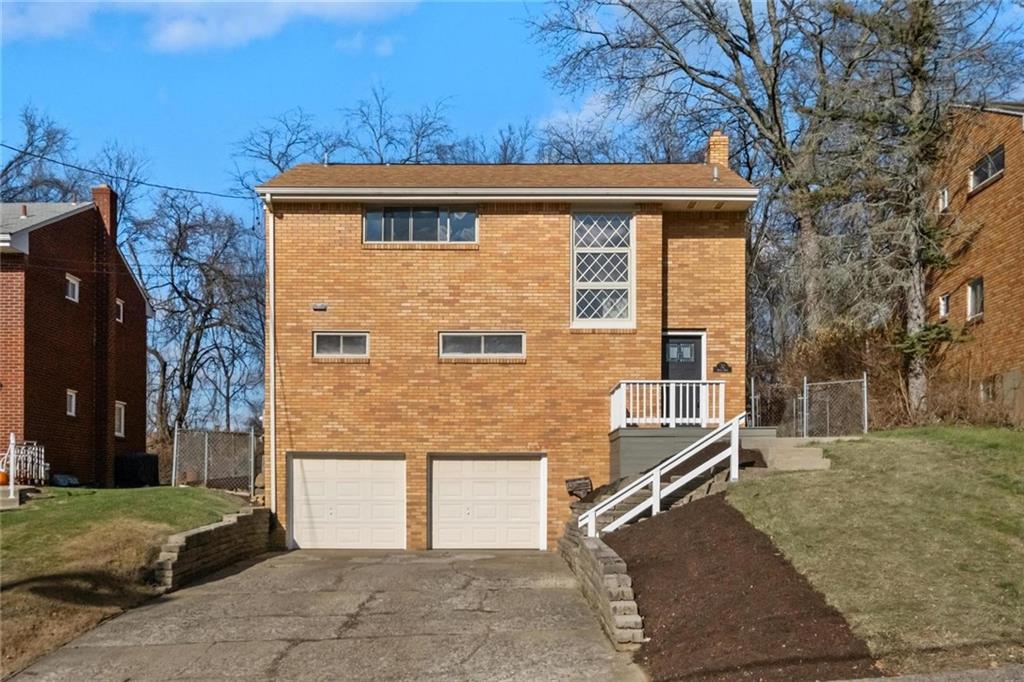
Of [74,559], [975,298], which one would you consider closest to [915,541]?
[74,559]

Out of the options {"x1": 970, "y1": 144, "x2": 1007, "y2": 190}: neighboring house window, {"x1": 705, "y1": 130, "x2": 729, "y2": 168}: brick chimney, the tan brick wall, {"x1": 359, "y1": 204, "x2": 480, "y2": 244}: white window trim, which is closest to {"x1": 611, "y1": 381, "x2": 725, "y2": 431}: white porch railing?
the tan brick wall

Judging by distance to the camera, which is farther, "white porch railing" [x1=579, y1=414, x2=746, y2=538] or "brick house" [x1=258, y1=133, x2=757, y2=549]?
"brick house" [x1=258, y1=133, x2=757, y2=549]

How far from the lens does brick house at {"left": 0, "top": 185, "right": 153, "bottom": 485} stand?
22.4 metres

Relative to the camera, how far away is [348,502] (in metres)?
19.8

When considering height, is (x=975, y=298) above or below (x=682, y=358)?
above

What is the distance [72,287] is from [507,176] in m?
11.8

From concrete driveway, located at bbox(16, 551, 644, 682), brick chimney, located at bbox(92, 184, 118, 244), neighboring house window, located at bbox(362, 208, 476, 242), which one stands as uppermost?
brick chimney, located at bbox(92, 184, 118, 244)

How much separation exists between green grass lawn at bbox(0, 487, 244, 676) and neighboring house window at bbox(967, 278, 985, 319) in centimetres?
1718

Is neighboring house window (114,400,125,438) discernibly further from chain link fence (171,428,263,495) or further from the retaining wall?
the retaining wall

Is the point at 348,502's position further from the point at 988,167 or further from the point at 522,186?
the point at 988,167

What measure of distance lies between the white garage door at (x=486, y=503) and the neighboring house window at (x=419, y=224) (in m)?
4.29

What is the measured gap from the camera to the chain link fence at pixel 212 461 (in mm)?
26078

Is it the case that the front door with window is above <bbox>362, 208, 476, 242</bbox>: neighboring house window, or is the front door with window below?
below

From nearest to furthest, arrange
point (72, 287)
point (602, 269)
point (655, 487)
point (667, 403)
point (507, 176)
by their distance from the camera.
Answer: point (655, 487) < point (667, 403) < point (602, 269) < point (507, 176) < point (72, 287)
